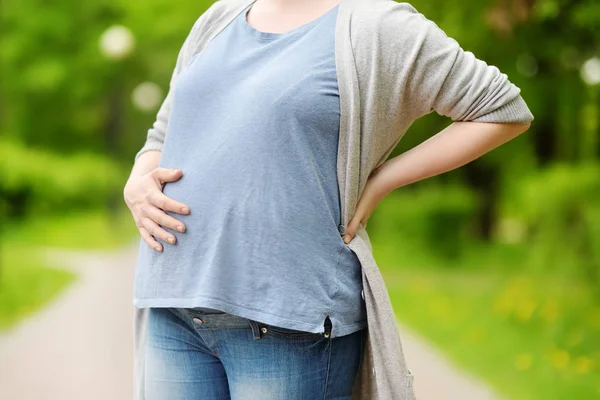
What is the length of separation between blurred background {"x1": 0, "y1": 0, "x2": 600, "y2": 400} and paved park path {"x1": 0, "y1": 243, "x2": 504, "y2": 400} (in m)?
0.07

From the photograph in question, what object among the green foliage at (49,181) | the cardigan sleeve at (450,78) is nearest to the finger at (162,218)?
the cardigan sleeve at (450,78)

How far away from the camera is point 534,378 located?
5598 millimetres

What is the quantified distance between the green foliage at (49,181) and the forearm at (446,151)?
55.0ft

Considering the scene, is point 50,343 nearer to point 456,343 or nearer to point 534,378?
point 456,343

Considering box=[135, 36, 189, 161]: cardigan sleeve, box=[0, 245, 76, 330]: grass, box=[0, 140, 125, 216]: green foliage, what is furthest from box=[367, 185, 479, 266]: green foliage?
box=[135, 36, 189, 161]: cardigan sleeve

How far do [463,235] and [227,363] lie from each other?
35.7ft

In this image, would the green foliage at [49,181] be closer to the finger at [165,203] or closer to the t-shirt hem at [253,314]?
the finger at [165,203]

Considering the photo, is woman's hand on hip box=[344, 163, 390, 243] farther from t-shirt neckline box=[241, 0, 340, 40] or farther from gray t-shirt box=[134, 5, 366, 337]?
t-shirt neckline box=[241, 0, 340, 40]

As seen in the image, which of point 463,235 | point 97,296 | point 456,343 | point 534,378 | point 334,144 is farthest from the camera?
point 463,235

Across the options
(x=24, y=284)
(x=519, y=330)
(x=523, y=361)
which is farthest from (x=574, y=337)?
(x=24, y=284)

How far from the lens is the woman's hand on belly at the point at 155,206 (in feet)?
5.58

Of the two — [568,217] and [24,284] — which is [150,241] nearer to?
[568,217]

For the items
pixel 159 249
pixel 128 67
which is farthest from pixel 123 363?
pixel 128 67

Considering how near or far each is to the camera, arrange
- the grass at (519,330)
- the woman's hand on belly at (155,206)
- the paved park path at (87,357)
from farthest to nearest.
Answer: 1. the grass at (519,330)
2. the paved park path at (87,357)
3. the woman's hand on belly at (155,206)
